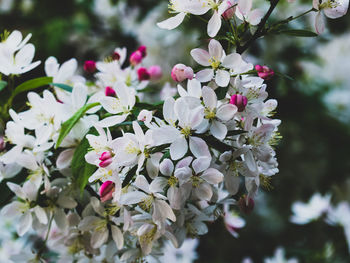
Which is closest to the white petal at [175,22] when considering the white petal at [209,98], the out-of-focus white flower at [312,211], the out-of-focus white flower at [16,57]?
the white petal at [209,98]

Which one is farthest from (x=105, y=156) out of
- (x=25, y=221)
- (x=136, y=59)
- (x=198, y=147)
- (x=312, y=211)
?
(x=312, y=211)

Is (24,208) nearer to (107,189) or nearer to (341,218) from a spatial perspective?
(107,189)

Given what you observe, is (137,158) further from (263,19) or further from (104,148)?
(263,19)

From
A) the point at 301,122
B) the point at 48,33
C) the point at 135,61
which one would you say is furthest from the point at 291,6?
the point at 135,61

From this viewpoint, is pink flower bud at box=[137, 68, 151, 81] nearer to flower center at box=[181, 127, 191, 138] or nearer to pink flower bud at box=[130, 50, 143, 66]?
pink flower bud at box=[130, 50, 143, 66]

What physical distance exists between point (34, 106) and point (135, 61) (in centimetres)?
23

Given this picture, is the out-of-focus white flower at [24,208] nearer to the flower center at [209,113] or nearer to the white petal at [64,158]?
the white petal at [64,158]

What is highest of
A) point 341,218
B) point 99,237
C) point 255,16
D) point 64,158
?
point 255,16

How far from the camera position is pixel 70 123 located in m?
0.63

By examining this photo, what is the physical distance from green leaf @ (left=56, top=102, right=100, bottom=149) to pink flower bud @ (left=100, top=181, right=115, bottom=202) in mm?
87

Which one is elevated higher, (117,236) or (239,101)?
Result: (239,101)

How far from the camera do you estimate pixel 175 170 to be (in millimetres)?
527

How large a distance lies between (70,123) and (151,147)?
0.45 feet

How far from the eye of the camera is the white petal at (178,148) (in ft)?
1.73
